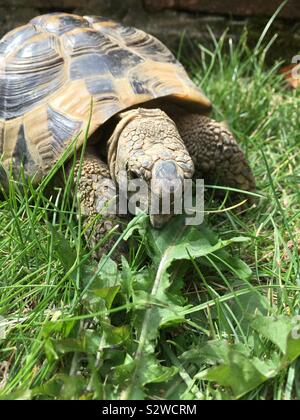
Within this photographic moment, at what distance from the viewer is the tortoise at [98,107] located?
2.04 meters

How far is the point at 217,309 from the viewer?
1633 mm

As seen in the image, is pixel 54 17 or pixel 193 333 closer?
pixel 193 333

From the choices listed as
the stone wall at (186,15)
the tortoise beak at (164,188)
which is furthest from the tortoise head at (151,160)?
the stone wall at (186,15)

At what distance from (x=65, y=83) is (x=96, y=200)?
20.4 inches

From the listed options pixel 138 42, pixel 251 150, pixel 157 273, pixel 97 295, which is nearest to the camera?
pixel 97 295

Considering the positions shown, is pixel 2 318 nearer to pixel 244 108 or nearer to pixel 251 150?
pixel 251 150

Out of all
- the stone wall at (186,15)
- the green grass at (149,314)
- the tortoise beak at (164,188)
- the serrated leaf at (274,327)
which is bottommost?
the green grass at (149,314)

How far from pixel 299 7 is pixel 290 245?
1917 millimetres

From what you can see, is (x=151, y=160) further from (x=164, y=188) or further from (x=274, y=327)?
(x=274, y=327)

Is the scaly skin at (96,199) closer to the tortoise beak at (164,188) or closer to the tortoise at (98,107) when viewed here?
the tortoise at (98,107)

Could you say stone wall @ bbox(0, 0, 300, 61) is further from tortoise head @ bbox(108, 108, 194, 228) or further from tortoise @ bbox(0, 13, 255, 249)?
tortoise head @ bbox(108, 108, 194, 228)

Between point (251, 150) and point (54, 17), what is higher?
point (54, 17)

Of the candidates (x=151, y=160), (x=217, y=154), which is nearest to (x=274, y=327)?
(x=151, y=160)
